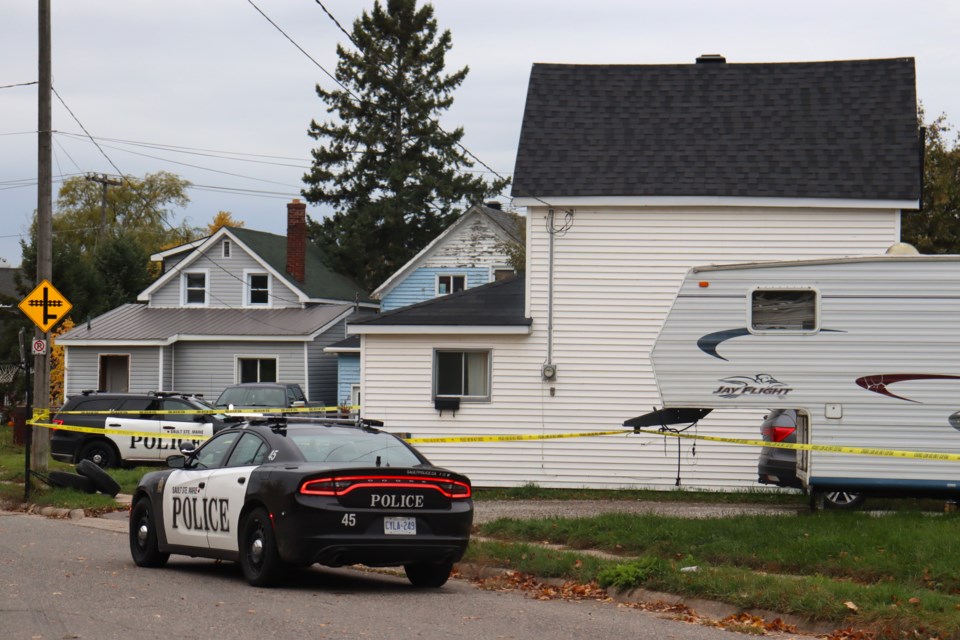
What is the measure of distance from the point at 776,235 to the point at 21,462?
51.9ft

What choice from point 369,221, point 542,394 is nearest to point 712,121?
point 542,394

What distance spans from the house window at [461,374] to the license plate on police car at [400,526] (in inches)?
444

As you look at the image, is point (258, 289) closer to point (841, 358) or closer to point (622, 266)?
point (622, 266)

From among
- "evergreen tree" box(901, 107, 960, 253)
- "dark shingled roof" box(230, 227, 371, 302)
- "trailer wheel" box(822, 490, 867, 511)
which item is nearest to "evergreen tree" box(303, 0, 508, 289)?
"dark shingled roof" box(230, 227, 371, 302)

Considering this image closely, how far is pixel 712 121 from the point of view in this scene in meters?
23.2

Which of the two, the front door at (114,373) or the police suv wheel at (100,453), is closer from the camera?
the police suv wheel at (100,453)

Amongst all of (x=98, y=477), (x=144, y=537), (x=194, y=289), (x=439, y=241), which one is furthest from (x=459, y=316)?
(x=439, y=241)

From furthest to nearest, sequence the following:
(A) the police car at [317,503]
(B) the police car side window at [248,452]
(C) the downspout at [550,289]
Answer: (C) the downspout at [550,289], (B) the police car side window at [248,452], (A) the police car at [317,503]

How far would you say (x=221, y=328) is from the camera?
41.8 m

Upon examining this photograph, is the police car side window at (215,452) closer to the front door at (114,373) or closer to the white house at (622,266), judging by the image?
the white house at (622,266)

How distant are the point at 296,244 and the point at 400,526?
35369 mm

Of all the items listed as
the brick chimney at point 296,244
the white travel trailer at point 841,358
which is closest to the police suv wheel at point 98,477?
the white travel trailer at point 841,358

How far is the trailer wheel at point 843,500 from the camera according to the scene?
17156 millimetres

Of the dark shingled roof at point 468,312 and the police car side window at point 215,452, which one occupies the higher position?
the dark shingled roof at point 468,312
